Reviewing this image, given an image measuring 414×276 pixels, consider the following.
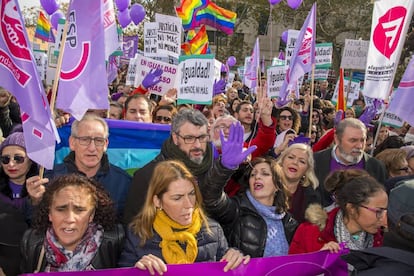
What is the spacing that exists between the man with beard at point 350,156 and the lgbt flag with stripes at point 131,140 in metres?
1.57

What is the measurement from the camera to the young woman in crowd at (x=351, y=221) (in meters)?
2.98

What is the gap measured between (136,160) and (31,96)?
1.92 metres

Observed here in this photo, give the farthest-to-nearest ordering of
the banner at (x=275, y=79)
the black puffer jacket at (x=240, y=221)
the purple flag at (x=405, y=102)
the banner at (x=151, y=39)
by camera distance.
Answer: the banner at (x=275, y=79), the banner at (x=151, y=39), the purple flag at (x=405, y=102), the black puffer jacket at (x=240, y=221)

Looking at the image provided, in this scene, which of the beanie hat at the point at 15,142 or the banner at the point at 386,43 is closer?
the beanie hat at the point at 15,142

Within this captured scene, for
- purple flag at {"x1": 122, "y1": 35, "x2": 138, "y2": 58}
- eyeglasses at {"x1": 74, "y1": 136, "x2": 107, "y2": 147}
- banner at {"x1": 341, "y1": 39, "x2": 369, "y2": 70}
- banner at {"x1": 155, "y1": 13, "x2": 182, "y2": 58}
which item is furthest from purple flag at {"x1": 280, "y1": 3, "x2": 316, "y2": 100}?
purple flag at {"x1": 122, "y1": 35, "x2": 138, "y2": 58}

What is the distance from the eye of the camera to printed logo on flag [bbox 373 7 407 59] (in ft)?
16.1

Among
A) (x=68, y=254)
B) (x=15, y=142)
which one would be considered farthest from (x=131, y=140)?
(x=68, y=254)

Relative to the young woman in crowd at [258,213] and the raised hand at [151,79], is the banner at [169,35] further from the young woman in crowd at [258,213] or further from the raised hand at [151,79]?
the young woman in crowd at [258,213]

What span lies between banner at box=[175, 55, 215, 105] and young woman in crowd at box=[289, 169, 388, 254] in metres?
3.12

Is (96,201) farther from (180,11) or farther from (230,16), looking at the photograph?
(230,16)

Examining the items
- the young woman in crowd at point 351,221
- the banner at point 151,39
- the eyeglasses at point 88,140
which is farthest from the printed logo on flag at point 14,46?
the banner at point 151,39

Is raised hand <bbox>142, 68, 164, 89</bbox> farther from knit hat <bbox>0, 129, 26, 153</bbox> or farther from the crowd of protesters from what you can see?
knit hat <bbox>0, 129, 26, 153</bbox>

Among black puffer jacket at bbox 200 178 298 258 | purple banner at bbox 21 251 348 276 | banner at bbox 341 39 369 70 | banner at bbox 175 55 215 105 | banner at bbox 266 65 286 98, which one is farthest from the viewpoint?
banner at bbox 341 39 369 70

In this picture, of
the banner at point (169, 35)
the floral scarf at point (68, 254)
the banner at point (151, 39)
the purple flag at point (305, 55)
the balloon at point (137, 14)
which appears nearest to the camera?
the floral scarf at point (68, 254)
